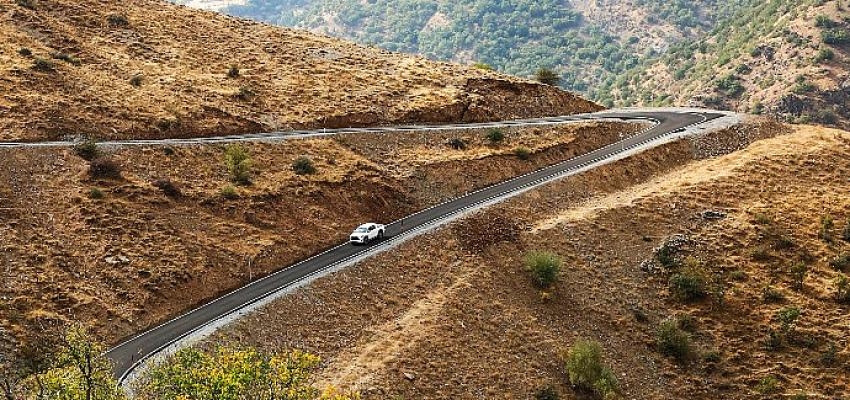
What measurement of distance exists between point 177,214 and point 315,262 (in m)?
8.83

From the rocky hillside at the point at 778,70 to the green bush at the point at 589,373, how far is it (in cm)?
11001

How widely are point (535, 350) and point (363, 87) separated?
1463 inches

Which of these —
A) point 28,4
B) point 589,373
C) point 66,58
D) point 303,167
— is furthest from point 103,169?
point 28,4

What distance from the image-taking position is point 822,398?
137 feet

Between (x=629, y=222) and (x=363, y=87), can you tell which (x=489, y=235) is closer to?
(x=629, y=222)

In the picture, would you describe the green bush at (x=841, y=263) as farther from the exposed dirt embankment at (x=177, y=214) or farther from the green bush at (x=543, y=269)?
the exposed dirt embankment at (x=177, y=214)

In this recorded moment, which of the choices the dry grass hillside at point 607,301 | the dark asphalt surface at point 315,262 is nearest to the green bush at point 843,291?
the dry grass hillside at point 607,301

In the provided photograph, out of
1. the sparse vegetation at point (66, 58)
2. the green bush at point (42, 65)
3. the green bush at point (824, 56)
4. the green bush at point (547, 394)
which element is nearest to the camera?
the green bush at point (547, 394)

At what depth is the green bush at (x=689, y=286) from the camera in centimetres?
4722

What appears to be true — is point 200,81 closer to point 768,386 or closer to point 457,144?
point 457,144

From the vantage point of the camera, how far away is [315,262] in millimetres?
44656

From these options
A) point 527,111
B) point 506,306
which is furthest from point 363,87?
point 506,306

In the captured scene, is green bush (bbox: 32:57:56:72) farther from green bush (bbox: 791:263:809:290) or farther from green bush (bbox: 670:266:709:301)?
green bush (bbox: 791:263:809:290)

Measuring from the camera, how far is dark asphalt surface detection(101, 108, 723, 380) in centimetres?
3500
